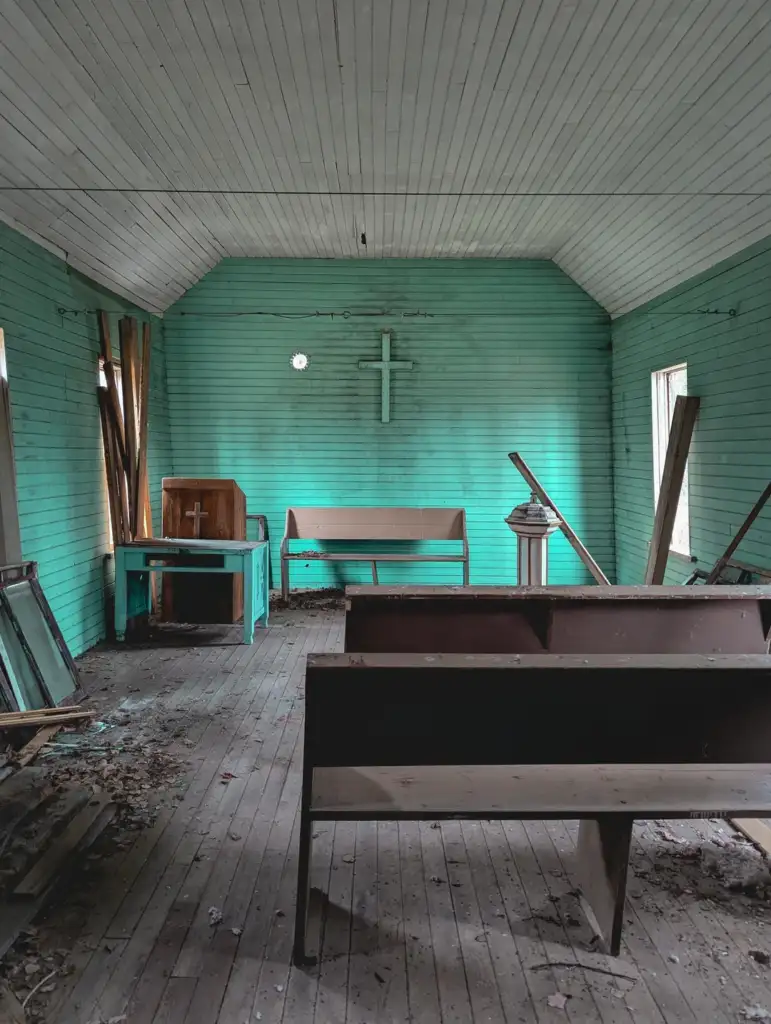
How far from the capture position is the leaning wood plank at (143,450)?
6109mm

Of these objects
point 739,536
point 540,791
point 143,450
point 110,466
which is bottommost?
point 540,791

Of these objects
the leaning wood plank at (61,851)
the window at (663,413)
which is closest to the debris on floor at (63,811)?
the leaning wood plank at (61,851)

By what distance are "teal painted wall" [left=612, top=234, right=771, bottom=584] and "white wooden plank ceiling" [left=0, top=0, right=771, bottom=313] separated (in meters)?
0.31

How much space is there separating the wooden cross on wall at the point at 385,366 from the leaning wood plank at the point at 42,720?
4.63 m

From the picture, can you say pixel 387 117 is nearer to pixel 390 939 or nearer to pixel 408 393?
pixel 408 393

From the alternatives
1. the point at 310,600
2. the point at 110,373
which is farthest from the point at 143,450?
the point at 310,600

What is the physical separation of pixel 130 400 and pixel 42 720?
123 inches

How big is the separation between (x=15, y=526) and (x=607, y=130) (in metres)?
4.36

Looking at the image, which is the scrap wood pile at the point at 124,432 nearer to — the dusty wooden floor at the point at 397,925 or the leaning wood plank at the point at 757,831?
the dusty wooden floor at the point at 397,925

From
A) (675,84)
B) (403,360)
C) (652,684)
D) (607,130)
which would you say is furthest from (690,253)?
(652,684)

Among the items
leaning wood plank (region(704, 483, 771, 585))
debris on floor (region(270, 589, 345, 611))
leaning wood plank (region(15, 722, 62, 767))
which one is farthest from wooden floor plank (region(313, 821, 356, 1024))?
debris on floor (region(270, 589, 345, 611))

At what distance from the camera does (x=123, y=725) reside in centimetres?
397

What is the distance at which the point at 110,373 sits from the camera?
5816 millimetres

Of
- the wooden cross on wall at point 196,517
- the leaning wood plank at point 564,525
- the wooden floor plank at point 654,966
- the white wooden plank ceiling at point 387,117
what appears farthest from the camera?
the leaning wood plank at point 564,525
